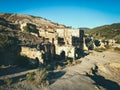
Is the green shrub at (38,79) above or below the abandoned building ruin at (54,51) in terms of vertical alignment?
below

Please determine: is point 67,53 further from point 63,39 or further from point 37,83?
point 37,83

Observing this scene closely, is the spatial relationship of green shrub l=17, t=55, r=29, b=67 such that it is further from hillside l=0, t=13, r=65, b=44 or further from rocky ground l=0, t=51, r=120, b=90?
hillside l=0, t=13, r=65, b=44

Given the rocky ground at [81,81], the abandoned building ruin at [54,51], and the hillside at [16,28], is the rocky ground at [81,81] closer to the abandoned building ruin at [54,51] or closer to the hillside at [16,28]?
the abandoned building ruin at [54,51]

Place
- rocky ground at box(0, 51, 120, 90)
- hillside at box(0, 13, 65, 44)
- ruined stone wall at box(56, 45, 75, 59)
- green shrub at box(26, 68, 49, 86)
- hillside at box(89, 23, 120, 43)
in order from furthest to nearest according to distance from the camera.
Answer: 1. hillside at box(89, 23, 120, 43)
2. hillside at box(0, 13, 65, 44)
3. ruined stone wall at box(56, 45, 75, 59)
4. green shrub at box(26, 68, 49, 86)
5. rocky ground at box(0, 51, 120, 90)

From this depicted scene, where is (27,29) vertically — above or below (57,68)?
above

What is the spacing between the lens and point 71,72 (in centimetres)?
2655

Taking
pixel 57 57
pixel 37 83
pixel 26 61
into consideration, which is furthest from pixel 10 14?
pixel 37 83

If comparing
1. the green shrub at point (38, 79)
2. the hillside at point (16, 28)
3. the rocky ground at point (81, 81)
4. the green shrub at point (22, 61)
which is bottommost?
the rocky ground at point (81, 81)

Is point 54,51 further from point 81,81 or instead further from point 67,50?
point 81,81

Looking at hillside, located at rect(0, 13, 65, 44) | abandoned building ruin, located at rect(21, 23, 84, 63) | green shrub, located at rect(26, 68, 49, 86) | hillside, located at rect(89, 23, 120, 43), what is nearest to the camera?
green shrub, located at rect(26, 68, 49, 86)

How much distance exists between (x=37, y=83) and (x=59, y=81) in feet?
10.4

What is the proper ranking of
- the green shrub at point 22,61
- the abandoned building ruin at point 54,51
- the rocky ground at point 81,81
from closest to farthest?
1. the rocky ground at point 81,81
2. the green shrub at point 22,61
3. the abandoned building ruin at point 54,51

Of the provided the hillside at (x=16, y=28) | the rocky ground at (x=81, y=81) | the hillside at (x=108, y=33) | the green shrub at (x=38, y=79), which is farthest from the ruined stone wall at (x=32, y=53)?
the hillside at (x=108, y=33)

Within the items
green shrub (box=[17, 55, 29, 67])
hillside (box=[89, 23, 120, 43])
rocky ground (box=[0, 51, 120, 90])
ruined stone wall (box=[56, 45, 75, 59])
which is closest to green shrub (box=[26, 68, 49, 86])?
rocky ground (box=[0, 51, 120, 90])
